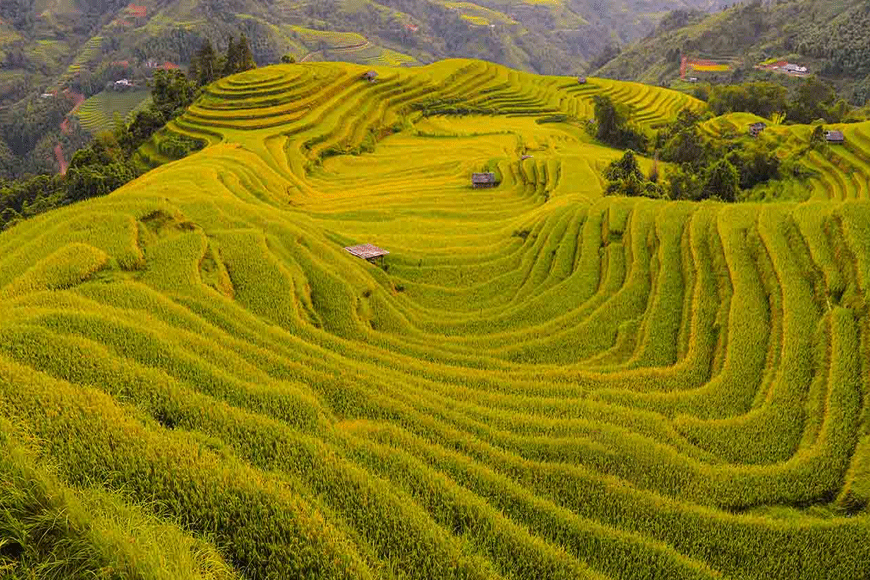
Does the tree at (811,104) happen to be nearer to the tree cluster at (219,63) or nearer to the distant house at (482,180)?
the distant house at (482,180)

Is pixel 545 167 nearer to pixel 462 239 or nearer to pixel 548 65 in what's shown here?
pixel 462 239

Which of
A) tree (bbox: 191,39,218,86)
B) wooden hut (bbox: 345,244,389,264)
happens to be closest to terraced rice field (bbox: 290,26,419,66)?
tree (bbox: 191,39,218,86)

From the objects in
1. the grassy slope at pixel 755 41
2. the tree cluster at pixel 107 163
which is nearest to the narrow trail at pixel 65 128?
the tree cluster at pixel 107 163

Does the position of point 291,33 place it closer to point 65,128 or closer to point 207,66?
point 65,128

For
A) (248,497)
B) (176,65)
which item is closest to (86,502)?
(248,497)

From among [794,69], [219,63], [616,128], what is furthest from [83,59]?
[794,69]

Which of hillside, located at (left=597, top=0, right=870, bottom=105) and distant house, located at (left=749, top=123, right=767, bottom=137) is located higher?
hillside, located at (left=597, top=0, right=870, bottom=105)

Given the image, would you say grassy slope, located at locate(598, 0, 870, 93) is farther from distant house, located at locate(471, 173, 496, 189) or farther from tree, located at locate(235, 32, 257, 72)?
tree, located at locate(235, 32, 257, 72)
